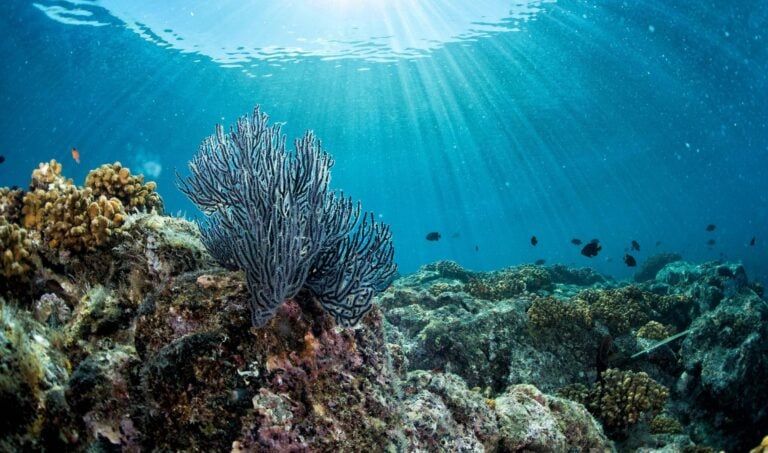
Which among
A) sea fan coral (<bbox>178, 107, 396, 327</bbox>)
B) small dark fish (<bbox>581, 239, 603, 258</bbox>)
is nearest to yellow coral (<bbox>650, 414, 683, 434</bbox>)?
sea fan coral (<bbox>178, 107, 396, 327</bbox>)

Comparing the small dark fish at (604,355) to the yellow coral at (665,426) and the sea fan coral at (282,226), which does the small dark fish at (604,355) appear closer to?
the yellow coral at (665,426)

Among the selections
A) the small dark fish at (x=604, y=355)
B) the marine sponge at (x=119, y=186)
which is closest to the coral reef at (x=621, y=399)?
the small dark fish at (x=604, y=355)

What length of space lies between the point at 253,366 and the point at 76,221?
3170 millimetres

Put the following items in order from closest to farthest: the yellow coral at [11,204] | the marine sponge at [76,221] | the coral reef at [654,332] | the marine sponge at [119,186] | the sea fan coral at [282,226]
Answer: the sea fan coral at [282,226] → the marine sponge at [76,221] → the yellow coral at [11,204] → the marine sponge at [119,186] → the coral reef at [654,332]

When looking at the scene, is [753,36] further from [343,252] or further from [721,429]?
[343,252]

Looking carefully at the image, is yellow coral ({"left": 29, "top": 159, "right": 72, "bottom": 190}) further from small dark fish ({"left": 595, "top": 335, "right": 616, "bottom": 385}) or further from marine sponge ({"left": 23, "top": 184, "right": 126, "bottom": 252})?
small dark fish ({"left": 595, "top": 335, "right": 616, "bottom": 385})

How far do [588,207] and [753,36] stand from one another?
7064 cm

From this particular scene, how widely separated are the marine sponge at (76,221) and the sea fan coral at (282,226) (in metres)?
0.91

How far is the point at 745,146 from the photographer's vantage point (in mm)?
55781

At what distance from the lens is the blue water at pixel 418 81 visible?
27.4m

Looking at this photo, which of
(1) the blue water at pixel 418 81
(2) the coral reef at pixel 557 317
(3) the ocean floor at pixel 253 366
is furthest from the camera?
(1) the blue water at pixel 418 81

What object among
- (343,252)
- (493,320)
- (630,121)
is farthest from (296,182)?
(630,121)

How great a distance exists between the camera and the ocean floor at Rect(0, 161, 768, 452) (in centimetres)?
240

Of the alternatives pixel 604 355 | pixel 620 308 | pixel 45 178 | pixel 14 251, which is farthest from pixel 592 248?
pixel 14 251
